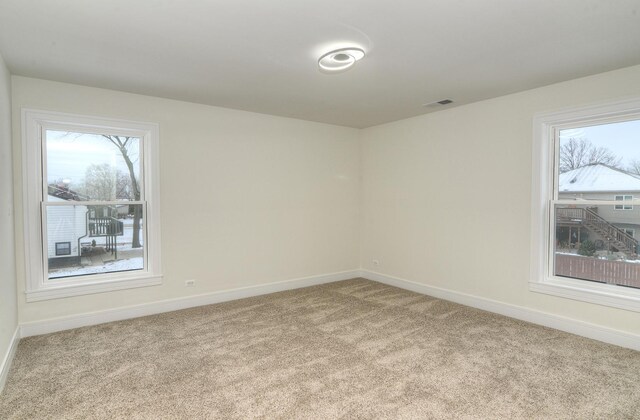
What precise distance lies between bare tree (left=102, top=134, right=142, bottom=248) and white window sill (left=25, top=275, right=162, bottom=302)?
392mm

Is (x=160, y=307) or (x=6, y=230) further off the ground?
(x=6, y=230)

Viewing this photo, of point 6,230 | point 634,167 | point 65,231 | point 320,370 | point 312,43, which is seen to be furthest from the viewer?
point 65,231

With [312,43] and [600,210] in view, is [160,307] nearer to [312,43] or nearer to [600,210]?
[312,43]

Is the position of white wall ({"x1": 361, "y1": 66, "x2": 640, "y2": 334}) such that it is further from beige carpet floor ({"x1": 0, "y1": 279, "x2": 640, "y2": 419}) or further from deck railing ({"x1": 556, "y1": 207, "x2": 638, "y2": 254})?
beige carpet floor ({"x1": 0, "y1": 279, "x2": 640, "y2": 419})

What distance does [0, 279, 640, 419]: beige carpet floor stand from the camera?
2.21 metres

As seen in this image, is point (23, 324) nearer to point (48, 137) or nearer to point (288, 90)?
point (48, 137)

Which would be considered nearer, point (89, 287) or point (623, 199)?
point (623, 199)

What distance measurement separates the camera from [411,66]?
2.98 m

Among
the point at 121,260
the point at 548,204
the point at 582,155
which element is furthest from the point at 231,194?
the point at 582,155

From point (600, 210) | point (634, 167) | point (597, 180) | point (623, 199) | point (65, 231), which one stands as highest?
point (634, 167)

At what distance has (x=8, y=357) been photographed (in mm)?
2709

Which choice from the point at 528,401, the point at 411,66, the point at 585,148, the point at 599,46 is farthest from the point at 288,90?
the point at 528,401

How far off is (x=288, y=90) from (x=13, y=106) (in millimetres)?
2515

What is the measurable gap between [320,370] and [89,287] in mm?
2584
